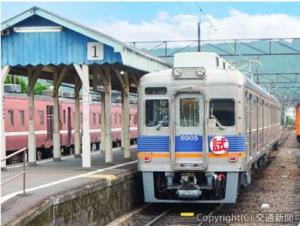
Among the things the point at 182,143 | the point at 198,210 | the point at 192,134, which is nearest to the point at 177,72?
the point at 192,134

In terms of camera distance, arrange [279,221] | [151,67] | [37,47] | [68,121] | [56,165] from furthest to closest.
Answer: [68,121], [151,67], [56,165], [37,47], [279,221]

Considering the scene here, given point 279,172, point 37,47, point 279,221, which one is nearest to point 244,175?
point 279,221

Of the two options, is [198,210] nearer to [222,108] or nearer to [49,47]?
[222,108]

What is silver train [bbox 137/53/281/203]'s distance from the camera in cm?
1210

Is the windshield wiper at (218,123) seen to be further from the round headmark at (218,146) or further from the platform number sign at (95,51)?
the platform number sign at (95,51)

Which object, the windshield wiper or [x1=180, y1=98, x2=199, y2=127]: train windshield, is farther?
[x1=180, y1=98, x2=199, y2=127]: train windshield

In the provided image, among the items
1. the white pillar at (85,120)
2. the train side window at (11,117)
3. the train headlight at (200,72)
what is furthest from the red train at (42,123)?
the train headlight at (200,72)

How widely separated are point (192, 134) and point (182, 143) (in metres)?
0.27

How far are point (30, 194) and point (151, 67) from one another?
880cm

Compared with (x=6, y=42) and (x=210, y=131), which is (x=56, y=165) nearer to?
(x=6, y=42)

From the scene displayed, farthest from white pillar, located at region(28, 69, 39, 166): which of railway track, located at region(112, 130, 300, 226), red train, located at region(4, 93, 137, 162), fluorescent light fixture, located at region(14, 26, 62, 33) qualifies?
red train, located at region(4, 93, 137, 162)

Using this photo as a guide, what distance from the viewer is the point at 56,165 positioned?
643 inches

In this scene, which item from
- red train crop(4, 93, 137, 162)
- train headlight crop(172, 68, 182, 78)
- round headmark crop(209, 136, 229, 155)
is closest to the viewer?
round headmark crop(209, 136, 229, 155)

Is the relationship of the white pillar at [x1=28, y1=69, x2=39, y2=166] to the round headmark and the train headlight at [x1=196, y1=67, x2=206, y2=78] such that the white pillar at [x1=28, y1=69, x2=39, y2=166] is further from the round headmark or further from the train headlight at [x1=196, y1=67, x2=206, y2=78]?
the round headmark
